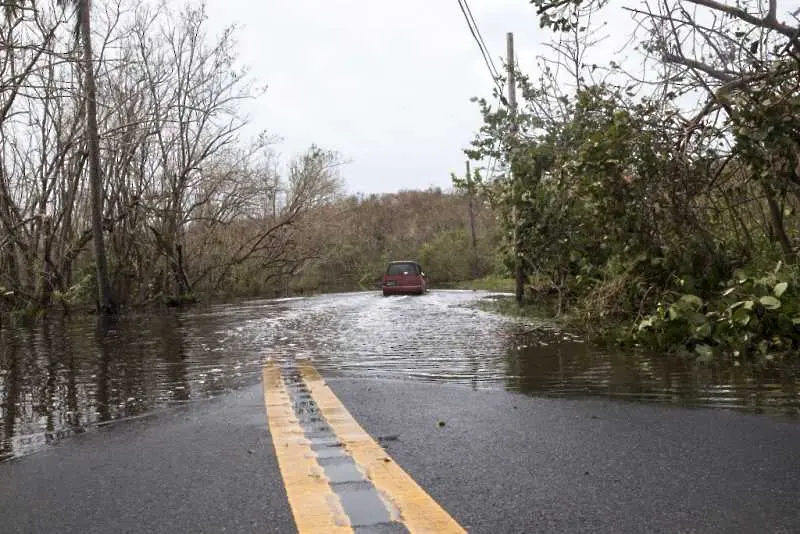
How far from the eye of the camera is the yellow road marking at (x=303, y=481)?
2.91m

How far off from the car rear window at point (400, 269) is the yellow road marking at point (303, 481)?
2298 centimetres

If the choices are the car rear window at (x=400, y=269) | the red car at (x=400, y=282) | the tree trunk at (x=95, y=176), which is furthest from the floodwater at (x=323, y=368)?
the car rear window at (x=400, y=269)

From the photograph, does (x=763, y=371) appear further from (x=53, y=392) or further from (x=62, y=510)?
(x=53, y=392)

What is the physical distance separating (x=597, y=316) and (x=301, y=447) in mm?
7455

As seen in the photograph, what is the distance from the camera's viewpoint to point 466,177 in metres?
20.2

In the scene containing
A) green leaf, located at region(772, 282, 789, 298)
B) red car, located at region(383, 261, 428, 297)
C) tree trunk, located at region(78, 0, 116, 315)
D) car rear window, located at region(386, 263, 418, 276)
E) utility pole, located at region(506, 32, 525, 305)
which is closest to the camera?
green leaf, located at region(772, 282, 789, 298)

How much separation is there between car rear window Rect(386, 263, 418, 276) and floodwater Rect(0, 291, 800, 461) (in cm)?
1399

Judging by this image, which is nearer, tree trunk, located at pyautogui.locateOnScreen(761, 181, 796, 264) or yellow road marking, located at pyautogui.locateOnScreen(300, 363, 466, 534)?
yellow road marking, located at pyautogui.locateOnScreen(300, 363, 466, 534)

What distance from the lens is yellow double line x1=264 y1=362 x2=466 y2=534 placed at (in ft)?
9.52

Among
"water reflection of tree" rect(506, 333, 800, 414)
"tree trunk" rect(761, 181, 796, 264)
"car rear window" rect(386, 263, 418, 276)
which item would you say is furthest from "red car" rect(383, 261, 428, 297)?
"water reflection of tree" rect(506, 333, 800, 414)

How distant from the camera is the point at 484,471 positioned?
361cm

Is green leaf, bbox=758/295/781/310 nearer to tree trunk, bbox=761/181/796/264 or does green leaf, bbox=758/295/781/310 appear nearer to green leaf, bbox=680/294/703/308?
green leaf, bbox=680/294/703/308

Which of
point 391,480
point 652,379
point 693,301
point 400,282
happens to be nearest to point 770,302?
point 693,301

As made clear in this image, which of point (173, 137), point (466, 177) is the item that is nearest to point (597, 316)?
point (466, 177)
